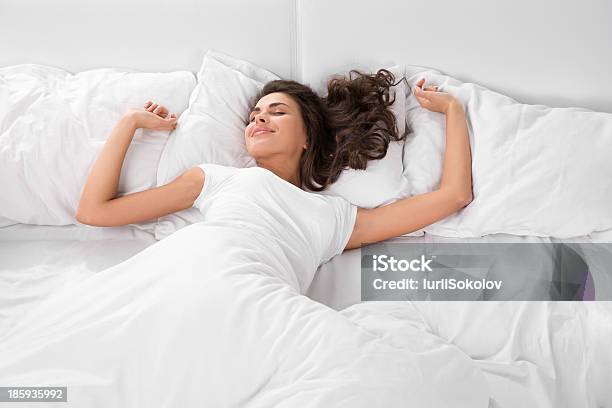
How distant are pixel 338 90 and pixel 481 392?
3.20ft

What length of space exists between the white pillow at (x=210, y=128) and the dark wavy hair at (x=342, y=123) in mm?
66

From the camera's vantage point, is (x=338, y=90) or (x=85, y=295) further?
(x=338, y=90)

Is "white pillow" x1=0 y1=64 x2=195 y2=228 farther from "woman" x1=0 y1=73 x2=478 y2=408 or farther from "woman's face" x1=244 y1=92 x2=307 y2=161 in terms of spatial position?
"woman's face" x1=244 y1=92 x2=307 y2=161

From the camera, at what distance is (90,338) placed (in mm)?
1106

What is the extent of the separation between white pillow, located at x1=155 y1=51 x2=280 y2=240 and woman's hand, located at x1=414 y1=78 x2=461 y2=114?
47 cm

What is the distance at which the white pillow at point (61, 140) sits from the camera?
1622mm

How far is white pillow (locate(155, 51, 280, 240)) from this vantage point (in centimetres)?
165

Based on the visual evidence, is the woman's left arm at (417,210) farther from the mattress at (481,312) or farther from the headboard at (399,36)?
the headboard at (399,36)

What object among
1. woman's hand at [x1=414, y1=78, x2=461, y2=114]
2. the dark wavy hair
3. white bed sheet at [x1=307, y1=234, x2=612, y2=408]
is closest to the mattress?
white bed sheet at [x1=307, y1=234, x2=612, y2=408]

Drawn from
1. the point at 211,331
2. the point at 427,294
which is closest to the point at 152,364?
the point at 211,331

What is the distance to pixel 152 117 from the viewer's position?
65.6 inches

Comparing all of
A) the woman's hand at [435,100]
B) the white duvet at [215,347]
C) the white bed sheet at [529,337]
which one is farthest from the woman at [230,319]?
the woman's hand at [435,100]

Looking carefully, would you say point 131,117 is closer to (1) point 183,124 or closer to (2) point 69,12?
(1) point 183,124

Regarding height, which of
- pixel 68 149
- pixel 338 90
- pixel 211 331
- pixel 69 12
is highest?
pixel 69 12
